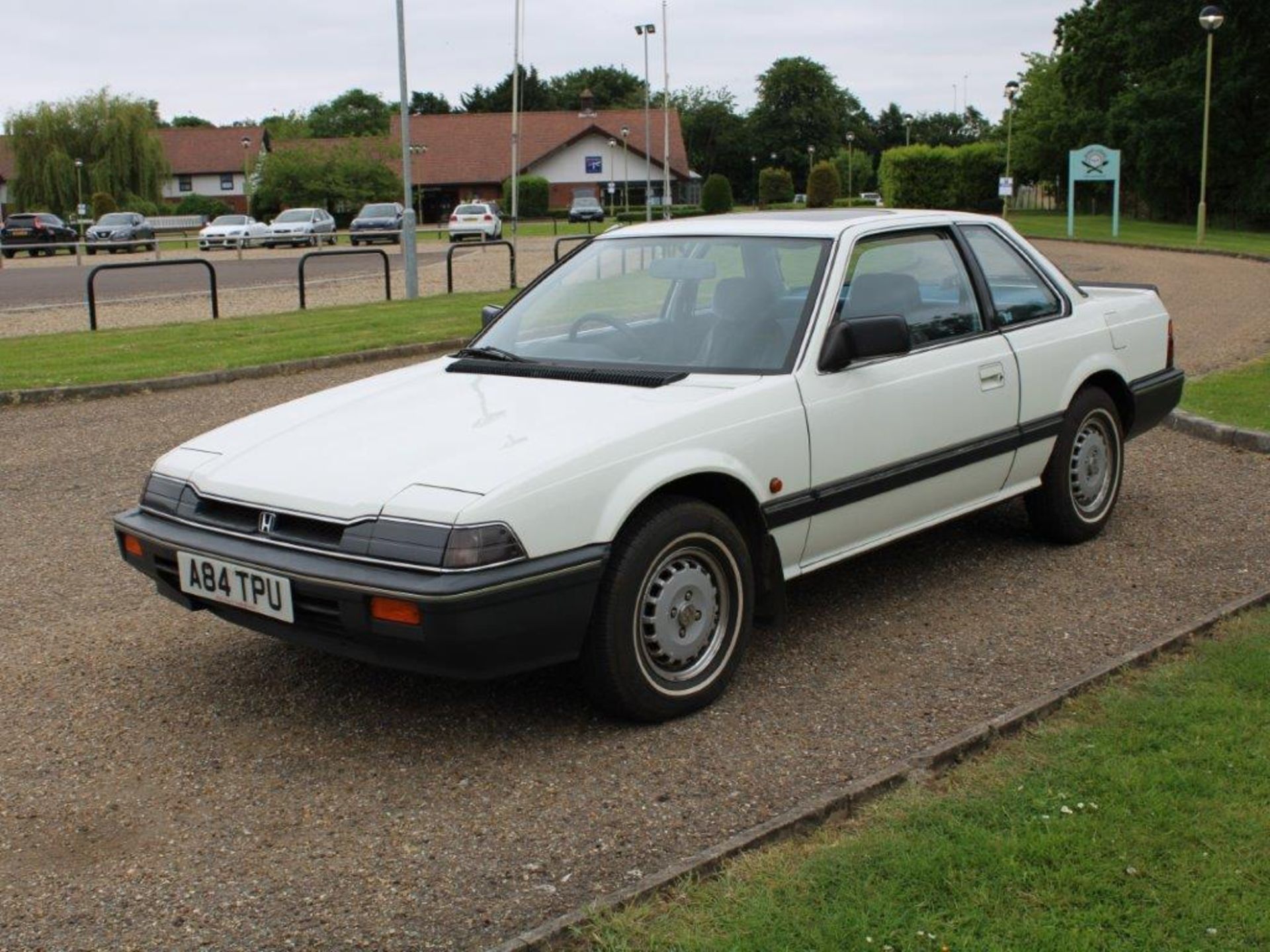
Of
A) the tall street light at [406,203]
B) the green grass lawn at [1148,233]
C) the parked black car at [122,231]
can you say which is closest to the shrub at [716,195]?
the green grass lawn at [1148,233]

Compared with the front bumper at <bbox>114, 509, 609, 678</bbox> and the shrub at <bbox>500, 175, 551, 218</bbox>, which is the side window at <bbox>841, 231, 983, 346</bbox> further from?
the shrub at <bbox>500, 175, 551, 218</bbox>

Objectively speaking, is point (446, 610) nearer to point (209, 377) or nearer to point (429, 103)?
point (209, 377)

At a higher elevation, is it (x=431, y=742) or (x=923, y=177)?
(x=923, y=177)

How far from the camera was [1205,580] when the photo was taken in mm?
5844

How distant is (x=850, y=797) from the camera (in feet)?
12.2

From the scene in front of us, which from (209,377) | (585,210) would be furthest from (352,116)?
(209,377)

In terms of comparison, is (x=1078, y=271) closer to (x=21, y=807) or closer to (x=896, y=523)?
(x=896, y=523)

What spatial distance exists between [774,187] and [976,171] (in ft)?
100

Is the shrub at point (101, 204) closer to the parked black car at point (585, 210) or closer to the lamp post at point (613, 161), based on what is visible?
the parked black car at point (585, 210)

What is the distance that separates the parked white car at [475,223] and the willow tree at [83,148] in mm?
28876

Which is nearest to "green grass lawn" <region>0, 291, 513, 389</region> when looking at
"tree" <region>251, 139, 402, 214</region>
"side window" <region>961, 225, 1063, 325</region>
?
"side window" <region>961, 225, 1063, 325</region>

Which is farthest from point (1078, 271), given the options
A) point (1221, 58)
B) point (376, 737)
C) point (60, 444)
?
point (1221, 58)

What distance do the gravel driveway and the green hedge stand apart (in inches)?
2176

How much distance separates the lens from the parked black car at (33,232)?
47.1 meters
